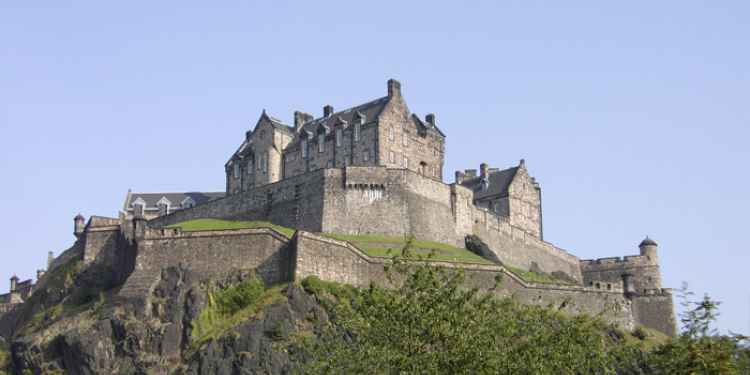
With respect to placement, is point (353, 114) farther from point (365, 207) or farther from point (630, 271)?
point (630, 271)

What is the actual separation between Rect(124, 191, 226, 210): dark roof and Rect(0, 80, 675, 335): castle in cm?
19

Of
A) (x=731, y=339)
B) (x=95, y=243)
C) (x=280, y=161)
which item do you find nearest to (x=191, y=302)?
(x=95, y=243)

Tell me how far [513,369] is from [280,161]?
59985 mm

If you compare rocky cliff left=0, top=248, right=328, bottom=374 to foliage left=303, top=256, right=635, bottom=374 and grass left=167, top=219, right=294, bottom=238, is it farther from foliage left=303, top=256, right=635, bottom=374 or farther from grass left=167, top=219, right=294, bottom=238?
foliage left=303, top=256, right=635, bottom=374

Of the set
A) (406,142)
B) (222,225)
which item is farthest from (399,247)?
(406,142)

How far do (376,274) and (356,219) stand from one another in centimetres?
1010

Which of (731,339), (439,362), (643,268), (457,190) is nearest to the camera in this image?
(731,339)

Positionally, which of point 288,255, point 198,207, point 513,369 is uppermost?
point 198,207

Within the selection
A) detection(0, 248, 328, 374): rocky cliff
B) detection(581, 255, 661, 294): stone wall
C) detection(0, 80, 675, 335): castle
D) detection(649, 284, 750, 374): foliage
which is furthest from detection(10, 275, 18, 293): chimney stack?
detection(649, 284, 750, 374): foliage

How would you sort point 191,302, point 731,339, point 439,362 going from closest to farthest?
point 731,339, point 439,362, point 191,302

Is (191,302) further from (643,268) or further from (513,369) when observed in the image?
(643,268)

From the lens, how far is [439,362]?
28.7m

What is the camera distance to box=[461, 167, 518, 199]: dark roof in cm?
8999

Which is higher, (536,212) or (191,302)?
(536,212)
